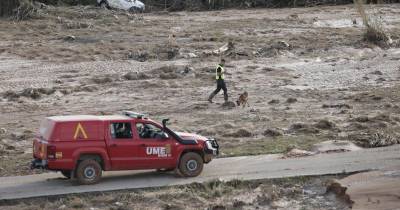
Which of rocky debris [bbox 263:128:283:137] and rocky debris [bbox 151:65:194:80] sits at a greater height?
rocky debris [bbox 151:65:194:80]

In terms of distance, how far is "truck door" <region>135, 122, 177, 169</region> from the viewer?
1995 cm

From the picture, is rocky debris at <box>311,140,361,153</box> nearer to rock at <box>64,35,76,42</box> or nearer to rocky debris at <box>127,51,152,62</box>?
rocky debris at <box>127,51,152,62</box>

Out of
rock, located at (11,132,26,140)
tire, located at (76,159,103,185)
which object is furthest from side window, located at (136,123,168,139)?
rock, located at (11,132,26,140)

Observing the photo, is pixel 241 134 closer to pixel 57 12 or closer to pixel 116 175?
pixel 116 175

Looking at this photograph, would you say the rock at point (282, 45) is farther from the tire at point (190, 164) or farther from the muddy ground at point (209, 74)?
the tire at point (190, 164)

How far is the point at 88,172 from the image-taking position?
19.5 m

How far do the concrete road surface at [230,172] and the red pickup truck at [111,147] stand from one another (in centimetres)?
40

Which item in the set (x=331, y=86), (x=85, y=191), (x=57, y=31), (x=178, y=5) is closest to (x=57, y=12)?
(x=57, y=31)

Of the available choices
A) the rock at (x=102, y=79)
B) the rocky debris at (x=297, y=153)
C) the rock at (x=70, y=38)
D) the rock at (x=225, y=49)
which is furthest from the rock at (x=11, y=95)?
the rocky debris at (x=297, y=153)

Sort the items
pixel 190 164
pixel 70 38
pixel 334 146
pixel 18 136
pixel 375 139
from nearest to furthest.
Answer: pixel 190 164 → pixel 334 146 → pixel 375 139 → pixel 18 136 → pixel 70 38

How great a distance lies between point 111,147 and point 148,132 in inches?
44.6

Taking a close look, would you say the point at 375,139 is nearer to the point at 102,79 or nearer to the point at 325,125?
the point at 325,125

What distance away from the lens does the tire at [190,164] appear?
20.3m

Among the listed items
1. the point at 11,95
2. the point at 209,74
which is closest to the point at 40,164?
the point at 11,95
